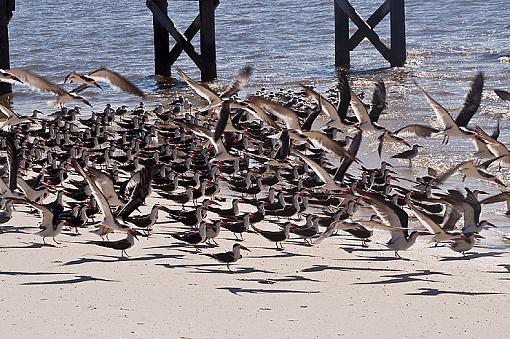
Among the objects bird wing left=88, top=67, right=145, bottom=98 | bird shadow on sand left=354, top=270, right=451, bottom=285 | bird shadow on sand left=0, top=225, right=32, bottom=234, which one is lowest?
bird shadow on sand left=354, top=270, right=451, bottom=285

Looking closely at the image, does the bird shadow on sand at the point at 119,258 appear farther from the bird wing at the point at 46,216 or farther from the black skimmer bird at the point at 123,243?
the bird wing at the point at 46,216

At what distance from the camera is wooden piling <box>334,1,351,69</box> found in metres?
22.9

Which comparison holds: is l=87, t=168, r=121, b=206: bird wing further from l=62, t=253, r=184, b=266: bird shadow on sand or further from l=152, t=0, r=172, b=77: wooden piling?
l=152, t=0, r=172, b=77: wooden piling

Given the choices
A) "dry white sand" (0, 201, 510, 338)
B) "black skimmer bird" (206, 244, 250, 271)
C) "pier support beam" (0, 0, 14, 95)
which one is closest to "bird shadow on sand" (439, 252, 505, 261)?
"dry white sand" (0, 201, 510, 338)

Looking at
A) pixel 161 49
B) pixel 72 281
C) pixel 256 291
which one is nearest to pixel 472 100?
pixel 256 291

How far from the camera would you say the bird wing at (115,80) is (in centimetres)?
1253

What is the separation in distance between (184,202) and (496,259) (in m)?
3.54

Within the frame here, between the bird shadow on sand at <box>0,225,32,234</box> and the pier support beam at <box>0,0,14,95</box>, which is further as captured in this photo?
the pier support beam at <box>0,0,14,95</box>

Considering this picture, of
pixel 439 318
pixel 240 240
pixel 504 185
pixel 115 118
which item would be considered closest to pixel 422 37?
pixel 115 118

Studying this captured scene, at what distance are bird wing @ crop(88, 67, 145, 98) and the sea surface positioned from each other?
360 centimetres

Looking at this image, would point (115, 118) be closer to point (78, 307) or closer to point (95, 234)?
point (95, 234)

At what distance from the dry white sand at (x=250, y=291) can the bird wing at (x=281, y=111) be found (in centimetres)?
314

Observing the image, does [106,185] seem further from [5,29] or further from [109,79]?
[5,29]

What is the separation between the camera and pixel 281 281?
9086 mm
